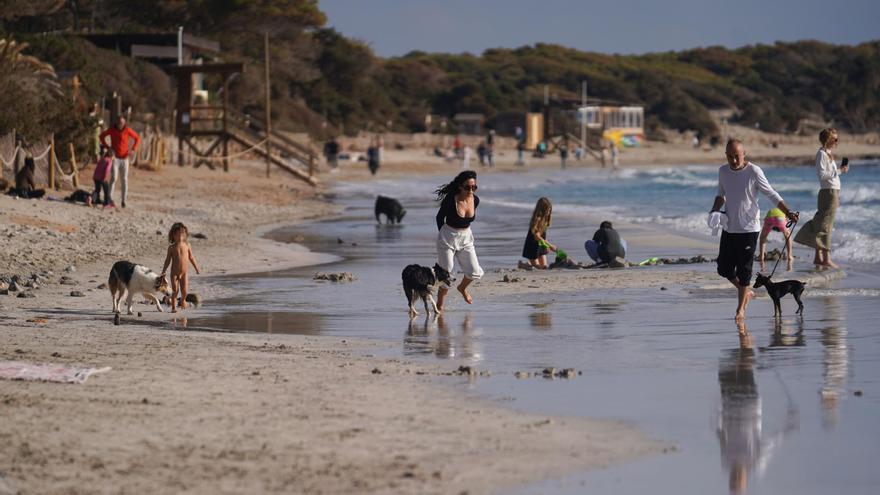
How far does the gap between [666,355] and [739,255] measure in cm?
206

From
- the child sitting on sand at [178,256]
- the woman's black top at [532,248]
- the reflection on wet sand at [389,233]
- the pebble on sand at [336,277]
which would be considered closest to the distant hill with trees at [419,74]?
the reflection on wet sand at [389,233]

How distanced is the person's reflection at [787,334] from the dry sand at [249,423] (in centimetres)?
286

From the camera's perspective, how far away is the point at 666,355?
32.1ft

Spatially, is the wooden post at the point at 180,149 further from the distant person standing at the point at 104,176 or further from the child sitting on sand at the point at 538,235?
the child sitting on sand at the point at 538,235

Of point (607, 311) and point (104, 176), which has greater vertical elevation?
point (104, 176)

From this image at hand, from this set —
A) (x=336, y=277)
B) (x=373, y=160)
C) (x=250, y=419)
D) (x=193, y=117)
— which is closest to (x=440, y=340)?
(x=250, y=419)

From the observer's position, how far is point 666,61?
178 meters

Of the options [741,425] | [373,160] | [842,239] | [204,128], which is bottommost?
[741,425]

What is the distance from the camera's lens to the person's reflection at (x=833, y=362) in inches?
305

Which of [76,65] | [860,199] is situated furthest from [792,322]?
[76,65]

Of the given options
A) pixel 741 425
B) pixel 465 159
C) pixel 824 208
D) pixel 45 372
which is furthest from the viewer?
pixel 465 159

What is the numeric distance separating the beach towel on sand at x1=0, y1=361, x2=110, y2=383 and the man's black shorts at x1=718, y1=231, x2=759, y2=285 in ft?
18.1

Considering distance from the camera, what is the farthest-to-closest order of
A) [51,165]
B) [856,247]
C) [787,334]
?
[51,165] < [856,247] < [787,334]

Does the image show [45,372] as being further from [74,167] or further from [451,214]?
[74,167]
